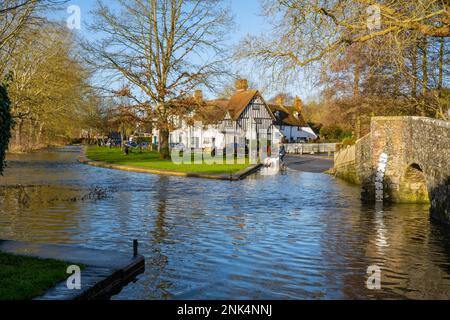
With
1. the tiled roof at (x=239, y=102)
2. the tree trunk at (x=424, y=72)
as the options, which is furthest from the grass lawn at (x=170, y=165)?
the tiled roof at (x=239, y=102)

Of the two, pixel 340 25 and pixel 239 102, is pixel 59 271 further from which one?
pixel 239 102

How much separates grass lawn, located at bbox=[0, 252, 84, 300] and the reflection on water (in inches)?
36.4

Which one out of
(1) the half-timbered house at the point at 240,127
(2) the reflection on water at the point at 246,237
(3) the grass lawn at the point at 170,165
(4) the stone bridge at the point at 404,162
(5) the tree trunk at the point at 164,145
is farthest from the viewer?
(1) the half-timbered house at the point at 240,127

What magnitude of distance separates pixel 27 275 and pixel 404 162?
13.8 m

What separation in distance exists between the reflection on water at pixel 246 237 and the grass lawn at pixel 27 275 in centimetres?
92

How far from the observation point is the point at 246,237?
10.8 m

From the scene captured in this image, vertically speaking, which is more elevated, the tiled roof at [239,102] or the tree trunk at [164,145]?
the tiled roof at [239,102]

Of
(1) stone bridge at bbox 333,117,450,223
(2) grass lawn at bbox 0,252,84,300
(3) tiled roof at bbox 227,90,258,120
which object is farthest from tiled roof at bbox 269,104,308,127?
(2) grass lawn at bbox 0,252,84,300

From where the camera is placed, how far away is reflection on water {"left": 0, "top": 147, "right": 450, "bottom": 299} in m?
7.34

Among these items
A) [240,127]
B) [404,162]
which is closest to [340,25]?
[404,162]

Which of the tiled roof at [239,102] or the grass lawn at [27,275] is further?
the tiled roof at [239,102]

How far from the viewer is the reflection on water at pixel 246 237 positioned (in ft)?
24.1

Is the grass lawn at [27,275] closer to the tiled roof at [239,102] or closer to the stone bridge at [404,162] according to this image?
the stone bridge at [404,162]

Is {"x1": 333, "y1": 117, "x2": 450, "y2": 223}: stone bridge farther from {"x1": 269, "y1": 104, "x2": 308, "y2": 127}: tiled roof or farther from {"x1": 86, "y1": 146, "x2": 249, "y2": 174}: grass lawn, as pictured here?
{"x1": 269, "y1": 104, "x2": 308, "y2": 127}: tiled roof
